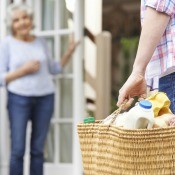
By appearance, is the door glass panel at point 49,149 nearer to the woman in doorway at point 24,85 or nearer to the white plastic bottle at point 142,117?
the woman in doorway at point 24,85

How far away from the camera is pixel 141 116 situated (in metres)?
1.87

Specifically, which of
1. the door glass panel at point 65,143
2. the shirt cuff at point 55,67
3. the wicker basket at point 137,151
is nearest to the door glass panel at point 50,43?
the shirt cuff at point 55,67

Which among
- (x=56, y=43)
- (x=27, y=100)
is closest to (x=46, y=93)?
(x=27, y=100)

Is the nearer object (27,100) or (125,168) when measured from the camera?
(125,168)

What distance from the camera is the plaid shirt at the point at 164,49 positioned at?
80.0 inches

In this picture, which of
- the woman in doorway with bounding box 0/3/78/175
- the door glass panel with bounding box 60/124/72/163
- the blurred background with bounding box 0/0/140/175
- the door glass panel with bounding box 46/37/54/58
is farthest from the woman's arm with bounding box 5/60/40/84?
the door glass panel with bounding box 60/124/72/163

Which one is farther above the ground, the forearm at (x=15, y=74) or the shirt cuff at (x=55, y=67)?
the shirt cuff at (x=55, y=67)

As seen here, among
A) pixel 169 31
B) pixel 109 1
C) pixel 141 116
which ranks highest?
pixel 109 1

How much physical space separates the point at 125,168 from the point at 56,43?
11.5 ft

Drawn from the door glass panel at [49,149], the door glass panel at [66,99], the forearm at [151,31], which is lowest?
the door glass panel at [49,149]

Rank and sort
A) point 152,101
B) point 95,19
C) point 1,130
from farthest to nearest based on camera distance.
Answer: point 95,19, point 1,130, point 152,101

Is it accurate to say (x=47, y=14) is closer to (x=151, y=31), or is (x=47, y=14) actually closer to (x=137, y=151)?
(x=151, y=31)

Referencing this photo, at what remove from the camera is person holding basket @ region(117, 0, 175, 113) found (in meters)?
2.04

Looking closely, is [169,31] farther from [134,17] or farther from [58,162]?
[134,17]
